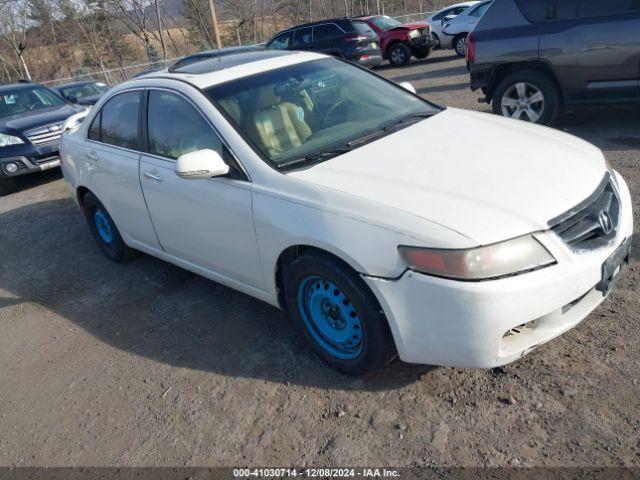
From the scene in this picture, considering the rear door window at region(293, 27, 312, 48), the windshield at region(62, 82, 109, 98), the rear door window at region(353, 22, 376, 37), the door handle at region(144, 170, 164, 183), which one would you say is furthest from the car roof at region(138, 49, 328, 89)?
the rear door window at region(293, 27, 312, 48)

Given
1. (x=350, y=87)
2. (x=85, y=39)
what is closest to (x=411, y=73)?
(x=350, y=87)

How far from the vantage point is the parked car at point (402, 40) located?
54.5 feet

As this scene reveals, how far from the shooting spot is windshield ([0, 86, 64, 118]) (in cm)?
977

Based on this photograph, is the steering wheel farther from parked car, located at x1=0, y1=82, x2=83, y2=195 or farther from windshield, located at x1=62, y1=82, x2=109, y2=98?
windshield, located at x1=62, y1=82, x2=109, y2=98

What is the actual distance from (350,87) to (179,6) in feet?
133

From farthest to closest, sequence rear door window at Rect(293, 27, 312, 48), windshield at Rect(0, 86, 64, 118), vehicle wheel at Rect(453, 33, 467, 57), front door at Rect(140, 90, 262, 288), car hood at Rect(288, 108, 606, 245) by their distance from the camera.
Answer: rear door window at Rect(293, 27, 312, 48) < vehicle wheel at Rect(453, 33, 467, 57) < windshield at Rect(0, 86, 64, 118) < front door at Rect(140, 90, 262, 288) < car hood at Rect(288, 108, 606, 245)

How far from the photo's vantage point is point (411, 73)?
15039 millimetres

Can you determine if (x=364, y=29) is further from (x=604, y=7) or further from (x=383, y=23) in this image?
(x=604, y=7)

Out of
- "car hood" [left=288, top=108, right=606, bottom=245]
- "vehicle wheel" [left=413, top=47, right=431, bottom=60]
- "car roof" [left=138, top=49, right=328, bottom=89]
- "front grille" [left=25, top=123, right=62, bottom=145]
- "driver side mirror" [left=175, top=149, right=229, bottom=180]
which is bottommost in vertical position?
"vehicle wheel" [left=413, top=47, right=431, bottom=60]

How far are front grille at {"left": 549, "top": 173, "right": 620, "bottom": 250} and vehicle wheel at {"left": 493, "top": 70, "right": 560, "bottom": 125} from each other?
410 cm

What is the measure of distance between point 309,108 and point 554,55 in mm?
4083

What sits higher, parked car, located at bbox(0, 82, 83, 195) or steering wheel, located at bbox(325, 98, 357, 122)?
steering wheel, located at bbox(325, 98, 357, 122)

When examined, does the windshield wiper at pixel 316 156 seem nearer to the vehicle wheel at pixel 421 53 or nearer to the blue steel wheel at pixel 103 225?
the blue steel wheel at pixel 103 225

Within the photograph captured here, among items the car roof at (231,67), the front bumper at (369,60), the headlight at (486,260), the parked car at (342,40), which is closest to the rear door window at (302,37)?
the parked car at (342,40)
